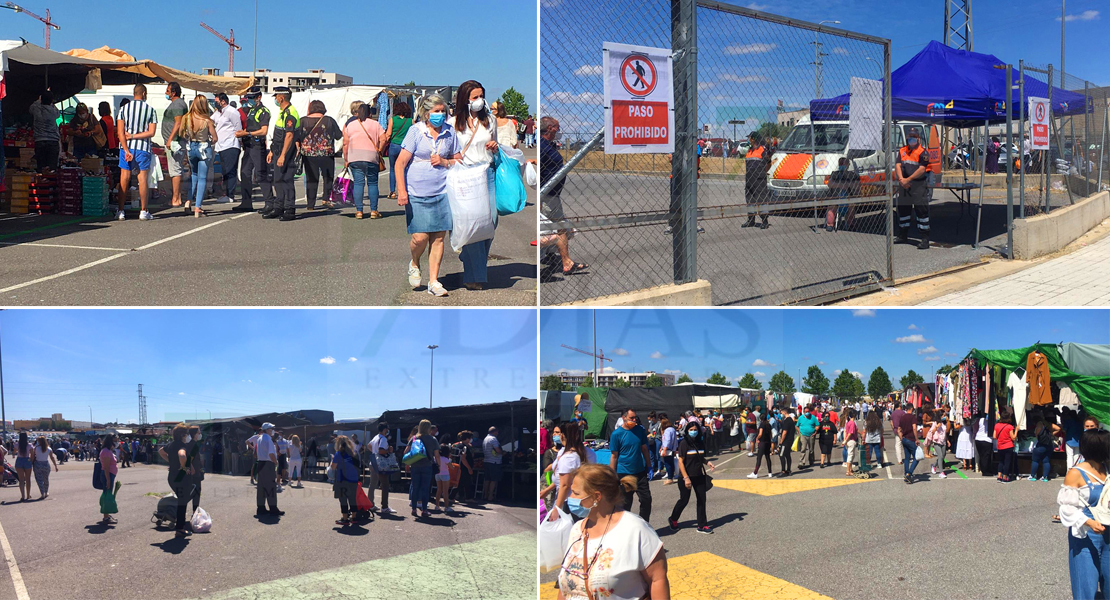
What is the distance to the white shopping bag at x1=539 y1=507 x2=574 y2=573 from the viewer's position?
540cm

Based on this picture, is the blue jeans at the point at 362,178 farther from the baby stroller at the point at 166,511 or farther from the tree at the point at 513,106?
the baby stroller at the point at 166,511

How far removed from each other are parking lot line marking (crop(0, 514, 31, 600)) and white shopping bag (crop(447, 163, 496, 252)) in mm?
3663

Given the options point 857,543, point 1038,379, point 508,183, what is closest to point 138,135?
point 508,183

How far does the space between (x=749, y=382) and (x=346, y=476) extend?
3.34 meters

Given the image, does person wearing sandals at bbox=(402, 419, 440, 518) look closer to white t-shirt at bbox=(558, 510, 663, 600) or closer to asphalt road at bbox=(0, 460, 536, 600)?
asphalt road at bbox=(0, 460, 536, 600)

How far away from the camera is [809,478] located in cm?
966

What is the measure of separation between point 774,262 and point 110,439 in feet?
21.6

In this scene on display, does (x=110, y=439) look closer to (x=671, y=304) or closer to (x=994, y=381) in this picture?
(x=671, y=304)

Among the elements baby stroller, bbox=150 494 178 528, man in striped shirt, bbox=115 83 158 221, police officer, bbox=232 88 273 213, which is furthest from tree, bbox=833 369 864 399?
man in striped shirt, bbox=115 83 158 221

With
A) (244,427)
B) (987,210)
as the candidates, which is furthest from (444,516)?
(987,210)

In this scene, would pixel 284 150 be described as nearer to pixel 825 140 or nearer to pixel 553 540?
pixel 553 540

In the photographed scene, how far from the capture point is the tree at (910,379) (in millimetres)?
8606

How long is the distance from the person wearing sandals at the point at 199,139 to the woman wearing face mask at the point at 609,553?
927 centimetres

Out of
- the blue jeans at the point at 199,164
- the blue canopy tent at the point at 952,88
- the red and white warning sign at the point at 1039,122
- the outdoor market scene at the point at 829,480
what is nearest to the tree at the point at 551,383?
the outdoor market scene at the point at 829,480
